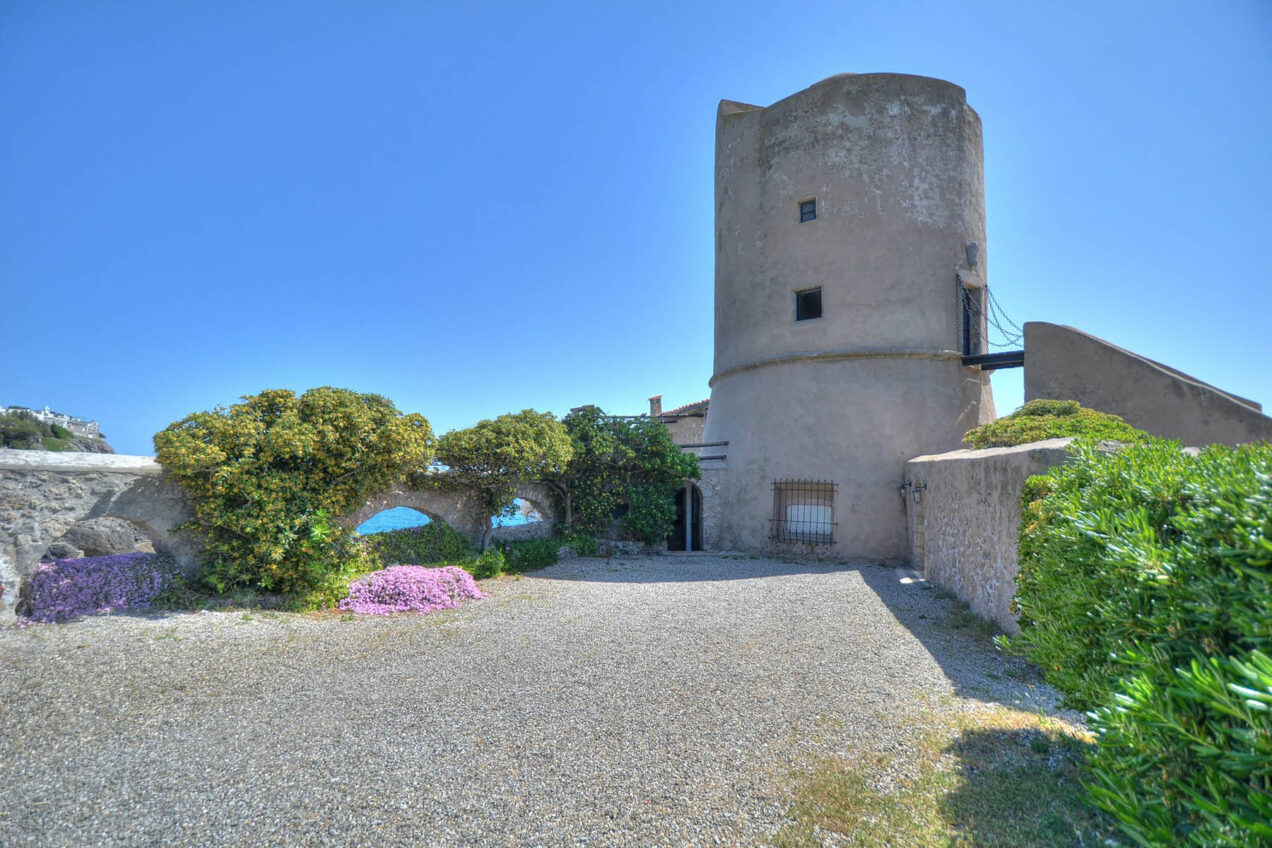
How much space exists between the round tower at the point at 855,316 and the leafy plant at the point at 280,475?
9.97 meters

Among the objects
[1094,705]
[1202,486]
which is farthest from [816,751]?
[1202,486]

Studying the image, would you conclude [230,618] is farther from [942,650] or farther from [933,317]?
[933,317]

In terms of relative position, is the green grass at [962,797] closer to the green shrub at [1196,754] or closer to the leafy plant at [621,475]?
the green shrub at [1196,754]

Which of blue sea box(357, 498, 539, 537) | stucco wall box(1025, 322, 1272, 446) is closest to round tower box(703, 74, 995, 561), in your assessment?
stucco wall box(1025, 322, 1272, 446)

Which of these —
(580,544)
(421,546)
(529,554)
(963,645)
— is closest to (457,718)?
(963,645)

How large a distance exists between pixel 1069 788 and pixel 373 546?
35.3ft

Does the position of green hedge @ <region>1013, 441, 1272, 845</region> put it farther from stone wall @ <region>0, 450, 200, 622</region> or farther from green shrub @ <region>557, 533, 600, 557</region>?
green shrub @ <region>557, 533, 600, 557</region>

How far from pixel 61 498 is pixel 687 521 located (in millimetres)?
13511

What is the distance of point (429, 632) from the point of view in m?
7.62

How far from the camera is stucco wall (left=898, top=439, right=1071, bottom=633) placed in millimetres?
6320

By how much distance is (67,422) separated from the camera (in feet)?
94.0

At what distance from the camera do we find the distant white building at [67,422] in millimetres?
25841

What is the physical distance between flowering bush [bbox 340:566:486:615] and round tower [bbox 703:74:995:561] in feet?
27.9

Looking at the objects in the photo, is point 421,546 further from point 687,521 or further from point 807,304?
point 807,304
